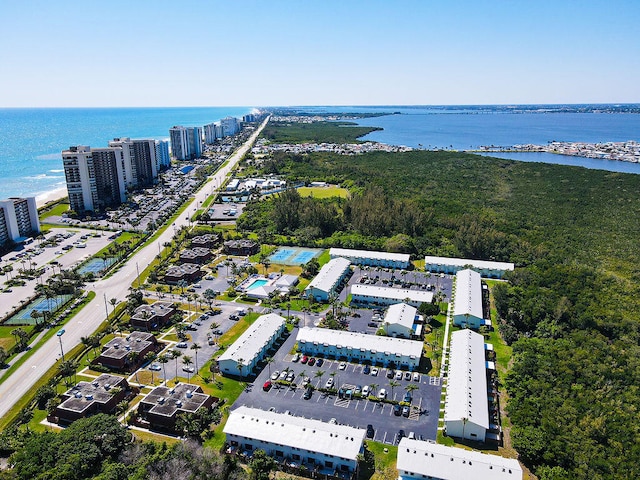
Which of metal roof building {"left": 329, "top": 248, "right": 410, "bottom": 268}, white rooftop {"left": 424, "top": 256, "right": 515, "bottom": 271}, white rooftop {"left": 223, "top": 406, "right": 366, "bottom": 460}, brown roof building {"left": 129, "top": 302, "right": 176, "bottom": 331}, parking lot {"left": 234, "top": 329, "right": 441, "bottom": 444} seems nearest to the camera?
white rooftop {"left": 223, "top": 406, "right": 366, "bottom": 460}

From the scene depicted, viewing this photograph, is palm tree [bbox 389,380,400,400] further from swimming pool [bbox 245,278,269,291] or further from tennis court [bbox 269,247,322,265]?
tennis court [bbox 269,247,322,265]

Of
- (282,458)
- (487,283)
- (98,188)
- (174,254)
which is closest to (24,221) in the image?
(98,188)

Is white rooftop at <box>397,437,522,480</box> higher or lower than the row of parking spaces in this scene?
higher

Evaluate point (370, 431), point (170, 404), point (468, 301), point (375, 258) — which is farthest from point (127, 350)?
point (375, 258)

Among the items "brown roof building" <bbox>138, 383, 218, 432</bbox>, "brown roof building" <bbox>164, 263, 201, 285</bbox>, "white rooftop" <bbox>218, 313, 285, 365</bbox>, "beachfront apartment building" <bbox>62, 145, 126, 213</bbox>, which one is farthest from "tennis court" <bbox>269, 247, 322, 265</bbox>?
"beachfront apartment building" <bbox>62, 145, 126, 213</bbox>

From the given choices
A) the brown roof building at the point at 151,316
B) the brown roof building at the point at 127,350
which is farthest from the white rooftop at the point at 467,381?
the brown roof building at the point at 151,316

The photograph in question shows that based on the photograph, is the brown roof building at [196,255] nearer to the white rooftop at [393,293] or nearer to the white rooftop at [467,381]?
the white rooftop at [393,293]
